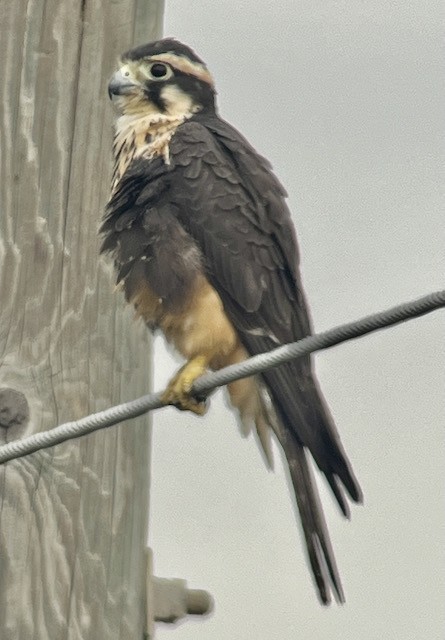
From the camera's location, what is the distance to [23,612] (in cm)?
213

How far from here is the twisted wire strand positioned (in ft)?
5.05

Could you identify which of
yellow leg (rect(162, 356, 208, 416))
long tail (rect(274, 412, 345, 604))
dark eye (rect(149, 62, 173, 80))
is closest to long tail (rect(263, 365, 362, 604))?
long tail (rect(274, 412, 345, 604))

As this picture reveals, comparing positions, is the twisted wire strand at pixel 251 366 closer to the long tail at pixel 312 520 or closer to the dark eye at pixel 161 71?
the long tail at pixel 312 520

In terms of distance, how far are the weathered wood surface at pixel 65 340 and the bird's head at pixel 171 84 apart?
0.74m

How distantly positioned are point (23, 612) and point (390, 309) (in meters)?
0.97

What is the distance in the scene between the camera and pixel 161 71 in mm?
3514

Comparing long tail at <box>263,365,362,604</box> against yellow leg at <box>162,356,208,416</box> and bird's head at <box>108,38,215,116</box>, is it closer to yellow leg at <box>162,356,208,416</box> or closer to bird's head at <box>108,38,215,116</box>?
yellow leg at <box>162,356,208,416</box>

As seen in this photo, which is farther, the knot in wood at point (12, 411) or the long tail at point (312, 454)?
the long tail at point (312, 454)

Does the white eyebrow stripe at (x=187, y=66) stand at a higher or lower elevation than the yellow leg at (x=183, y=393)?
higher

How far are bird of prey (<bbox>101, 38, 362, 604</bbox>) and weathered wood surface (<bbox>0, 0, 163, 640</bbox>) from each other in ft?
0.89

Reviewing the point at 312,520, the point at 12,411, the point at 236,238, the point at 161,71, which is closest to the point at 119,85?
the point at 236,238

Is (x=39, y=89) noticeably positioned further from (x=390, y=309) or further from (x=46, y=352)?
(x=390, y=309)

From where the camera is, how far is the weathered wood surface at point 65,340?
2158mm

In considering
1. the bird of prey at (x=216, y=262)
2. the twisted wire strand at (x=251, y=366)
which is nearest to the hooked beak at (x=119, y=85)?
the bird of prey at (x=216, y=262)
